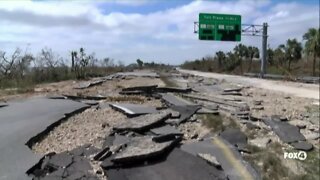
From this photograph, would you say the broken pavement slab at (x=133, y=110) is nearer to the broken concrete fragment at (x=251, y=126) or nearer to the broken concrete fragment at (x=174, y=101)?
the broken concrete fragment at (x=174, y=101)

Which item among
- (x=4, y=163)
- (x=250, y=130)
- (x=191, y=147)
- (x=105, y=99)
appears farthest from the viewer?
(x=105, y=99)

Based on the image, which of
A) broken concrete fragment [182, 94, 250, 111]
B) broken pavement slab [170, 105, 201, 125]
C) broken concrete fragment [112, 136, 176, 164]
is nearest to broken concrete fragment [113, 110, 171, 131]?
broken pavement slab [170, 105, 201, 125]

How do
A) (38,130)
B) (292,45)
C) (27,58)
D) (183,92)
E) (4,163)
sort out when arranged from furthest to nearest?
→ (292,45)
(27,58)
(183,92)
(38,130)
(4,163)

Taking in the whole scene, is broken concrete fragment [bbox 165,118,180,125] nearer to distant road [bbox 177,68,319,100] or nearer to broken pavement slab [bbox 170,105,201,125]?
broken pavement slab [bbox 170,105,201,125]

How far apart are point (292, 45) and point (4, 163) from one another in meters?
54.5

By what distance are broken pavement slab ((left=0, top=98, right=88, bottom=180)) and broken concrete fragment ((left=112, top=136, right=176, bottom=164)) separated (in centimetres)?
144

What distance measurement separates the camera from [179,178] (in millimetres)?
6535

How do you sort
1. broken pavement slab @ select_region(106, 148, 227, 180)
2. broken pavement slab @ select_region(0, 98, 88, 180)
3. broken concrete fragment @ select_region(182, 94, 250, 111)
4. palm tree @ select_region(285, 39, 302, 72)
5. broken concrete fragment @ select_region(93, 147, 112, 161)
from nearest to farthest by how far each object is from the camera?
broken pavement slab @ select_region(106, 148, 227, 180), broken pavement slab @ select_region(0, 98, 88, 180), broken concrete fragment @ select_region(93, 147, 112, 161), broken concrete fragment @ select_region(182, 94, 250, 111), palm tree @ select_region(285, 39, 302, 72)

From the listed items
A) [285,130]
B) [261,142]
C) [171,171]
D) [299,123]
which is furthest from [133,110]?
[171,171]

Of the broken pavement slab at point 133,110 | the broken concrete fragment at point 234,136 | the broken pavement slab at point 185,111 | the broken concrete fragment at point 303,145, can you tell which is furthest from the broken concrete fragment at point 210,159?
the broken pavement slab at point 133,110

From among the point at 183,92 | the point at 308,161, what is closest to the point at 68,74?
the point at 183,92

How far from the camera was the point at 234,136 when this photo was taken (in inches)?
388

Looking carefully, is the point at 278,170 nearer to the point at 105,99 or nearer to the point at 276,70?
the point at 105,99

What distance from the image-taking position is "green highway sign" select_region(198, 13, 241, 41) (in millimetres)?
41062
